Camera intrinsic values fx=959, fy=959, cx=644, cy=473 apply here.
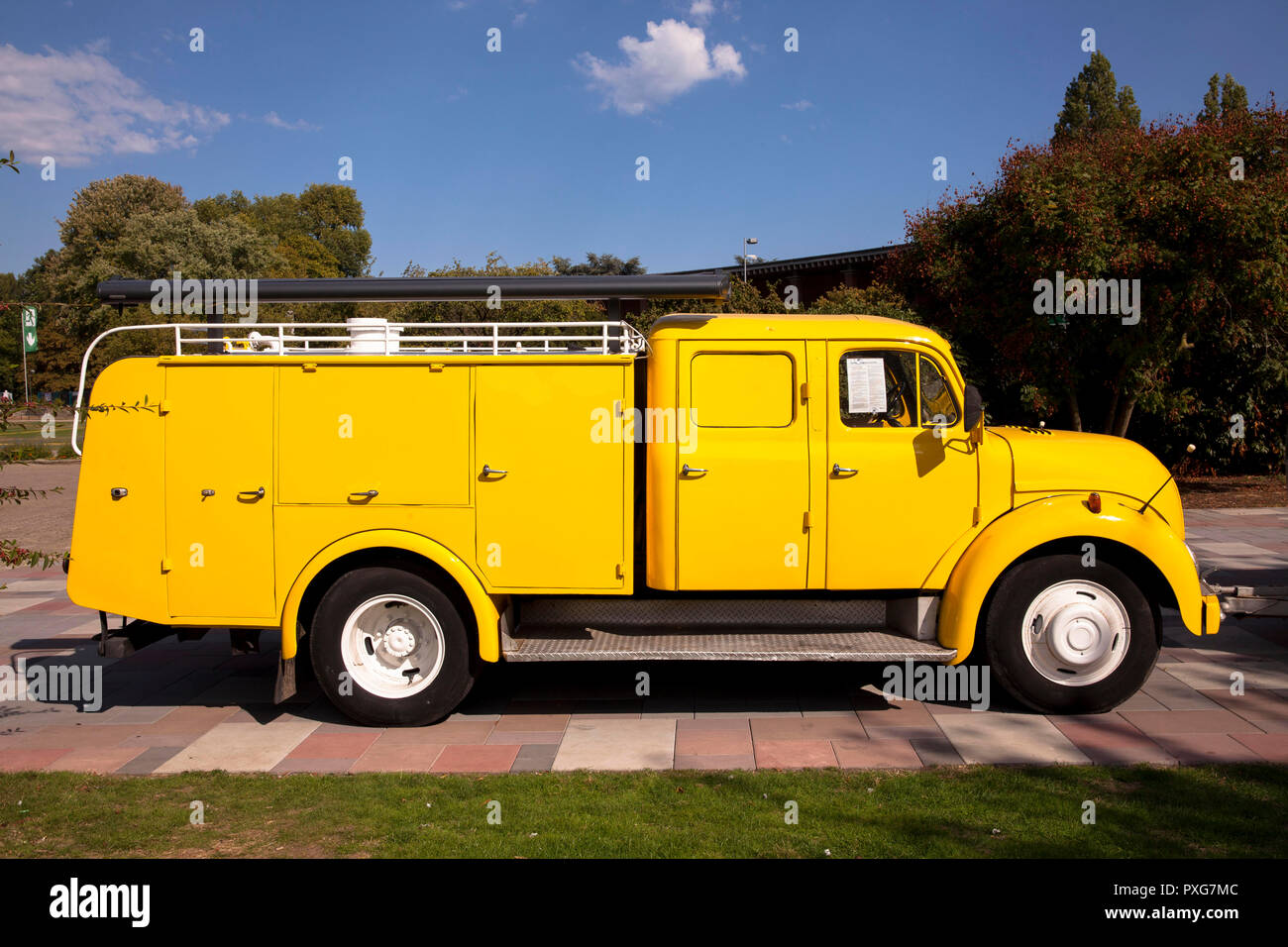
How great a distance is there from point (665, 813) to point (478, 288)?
11.7ft

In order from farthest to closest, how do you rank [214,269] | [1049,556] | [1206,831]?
[214,269], [1049,556], [1206,831]

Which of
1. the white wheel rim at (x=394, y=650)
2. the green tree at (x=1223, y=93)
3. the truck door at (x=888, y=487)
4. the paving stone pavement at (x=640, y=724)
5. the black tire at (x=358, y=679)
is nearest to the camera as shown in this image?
the paving stone pavement at (x=640, y=724)

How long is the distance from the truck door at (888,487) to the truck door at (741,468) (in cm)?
21

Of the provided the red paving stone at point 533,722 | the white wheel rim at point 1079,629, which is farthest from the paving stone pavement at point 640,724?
the white wheel rim at point 1079,629

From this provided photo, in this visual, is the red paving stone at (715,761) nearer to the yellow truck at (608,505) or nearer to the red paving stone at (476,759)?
the yellow truck at (608,505)

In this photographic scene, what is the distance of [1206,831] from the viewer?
462cm

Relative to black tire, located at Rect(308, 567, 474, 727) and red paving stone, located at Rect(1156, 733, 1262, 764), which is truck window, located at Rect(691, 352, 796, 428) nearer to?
black tire, located at Rect(308, 567, 474, 727)

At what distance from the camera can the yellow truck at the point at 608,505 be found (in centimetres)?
620

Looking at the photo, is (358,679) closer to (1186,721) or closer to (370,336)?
(370,336)

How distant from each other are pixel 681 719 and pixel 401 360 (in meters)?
3.07

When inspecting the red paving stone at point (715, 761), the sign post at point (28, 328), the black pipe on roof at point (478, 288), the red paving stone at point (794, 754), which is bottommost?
the red paving stone at point (715, 761)

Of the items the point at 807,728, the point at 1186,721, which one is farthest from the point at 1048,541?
the point at 807,728

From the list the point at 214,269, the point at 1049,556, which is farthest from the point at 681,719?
the point at 214,269
